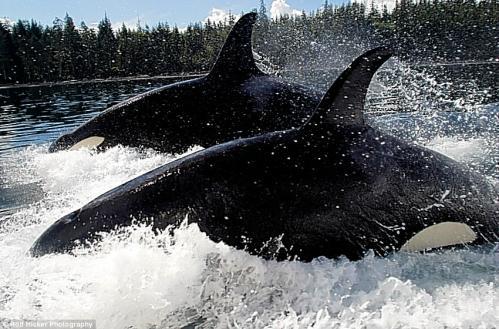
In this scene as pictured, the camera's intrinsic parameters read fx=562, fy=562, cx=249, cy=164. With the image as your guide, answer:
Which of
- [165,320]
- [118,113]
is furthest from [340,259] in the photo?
[118,113]

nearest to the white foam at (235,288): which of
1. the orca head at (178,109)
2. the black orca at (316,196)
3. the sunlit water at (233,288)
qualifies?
the sunlit water at (233,288)

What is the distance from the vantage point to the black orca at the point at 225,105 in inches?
352

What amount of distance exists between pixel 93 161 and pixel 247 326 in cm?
686

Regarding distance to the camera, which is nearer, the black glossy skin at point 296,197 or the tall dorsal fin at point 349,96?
the black glossy skin at point 296,197

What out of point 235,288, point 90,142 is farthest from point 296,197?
point 90,142

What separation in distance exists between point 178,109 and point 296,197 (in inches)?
201

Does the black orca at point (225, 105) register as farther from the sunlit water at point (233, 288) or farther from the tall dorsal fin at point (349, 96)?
the sunlit water at point (233, 288)

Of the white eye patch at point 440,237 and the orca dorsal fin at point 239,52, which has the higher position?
the orca dorsal fin at point 239,52

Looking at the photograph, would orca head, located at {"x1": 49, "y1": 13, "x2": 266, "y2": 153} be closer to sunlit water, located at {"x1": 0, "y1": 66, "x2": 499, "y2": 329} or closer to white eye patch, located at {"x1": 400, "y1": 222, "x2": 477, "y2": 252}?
sunlit water, located at {"x1": 0, "y1": 66, "x2": 499, "y2": 329}

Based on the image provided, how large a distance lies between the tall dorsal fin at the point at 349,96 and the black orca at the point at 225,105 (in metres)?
3.57

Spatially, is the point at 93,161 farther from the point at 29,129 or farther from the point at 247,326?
the point at 29,129

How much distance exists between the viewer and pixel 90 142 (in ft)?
35.1

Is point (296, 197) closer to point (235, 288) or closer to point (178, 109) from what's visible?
point (235, 288)

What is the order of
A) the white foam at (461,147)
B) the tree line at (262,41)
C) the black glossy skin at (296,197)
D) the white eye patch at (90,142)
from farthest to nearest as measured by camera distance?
the tree line at (262,41)
the white foam at (461,147)
the white eye patch at (90,142)
the black glossy skin at (296,197)
